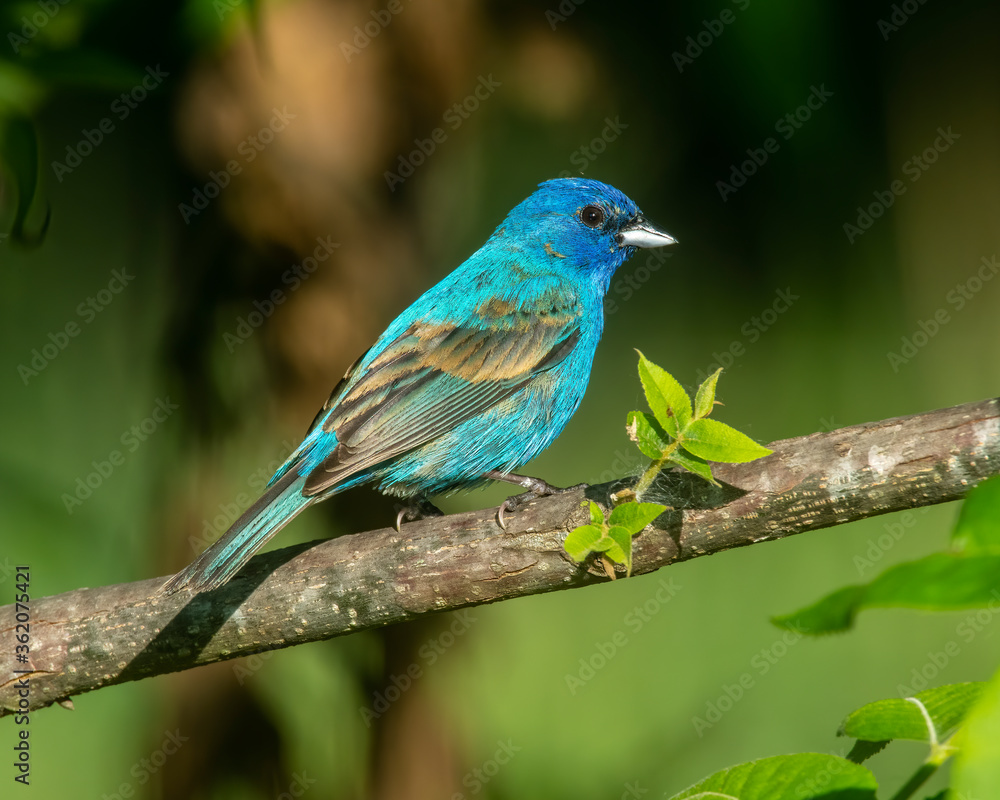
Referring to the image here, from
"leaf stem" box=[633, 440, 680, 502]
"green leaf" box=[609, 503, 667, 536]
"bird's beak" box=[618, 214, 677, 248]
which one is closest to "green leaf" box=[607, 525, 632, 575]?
"green leaf" box=[609, 503, 667, 536]

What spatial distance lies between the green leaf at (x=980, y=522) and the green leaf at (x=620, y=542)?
85cm

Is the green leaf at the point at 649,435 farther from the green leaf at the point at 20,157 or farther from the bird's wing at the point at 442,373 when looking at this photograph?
the bird's wing at the point at 442,373

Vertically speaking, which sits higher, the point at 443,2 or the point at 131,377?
the point at 443,2

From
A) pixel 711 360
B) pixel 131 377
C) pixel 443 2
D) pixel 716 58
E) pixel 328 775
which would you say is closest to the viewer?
pixel 716 58

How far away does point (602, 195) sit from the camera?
4230mm

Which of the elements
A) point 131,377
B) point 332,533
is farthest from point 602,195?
point 131,377

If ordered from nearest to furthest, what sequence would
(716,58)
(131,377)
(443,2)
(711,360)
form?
(716,58) → (443,2) → (711,360) → (131,377)

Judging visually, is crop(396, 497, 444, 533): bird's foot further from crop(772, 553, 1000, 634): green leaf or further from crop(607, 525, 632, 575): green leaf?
crop(772, 553, 1000, 634): green leaf

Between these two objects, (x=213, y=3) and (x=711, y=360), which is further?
(x=711, y=360)

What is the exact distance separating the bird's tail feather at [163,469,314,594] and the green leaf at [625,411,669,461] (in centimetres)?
151

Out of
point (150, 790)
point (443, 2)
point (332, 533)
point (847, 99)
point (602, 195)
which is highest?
point (443, 2)

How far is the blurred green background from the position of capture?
370 cm

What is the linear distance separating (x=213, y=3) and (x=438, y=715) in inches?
114

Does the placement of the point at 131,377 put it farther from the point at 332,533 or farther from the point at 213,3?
the point at 213,3
